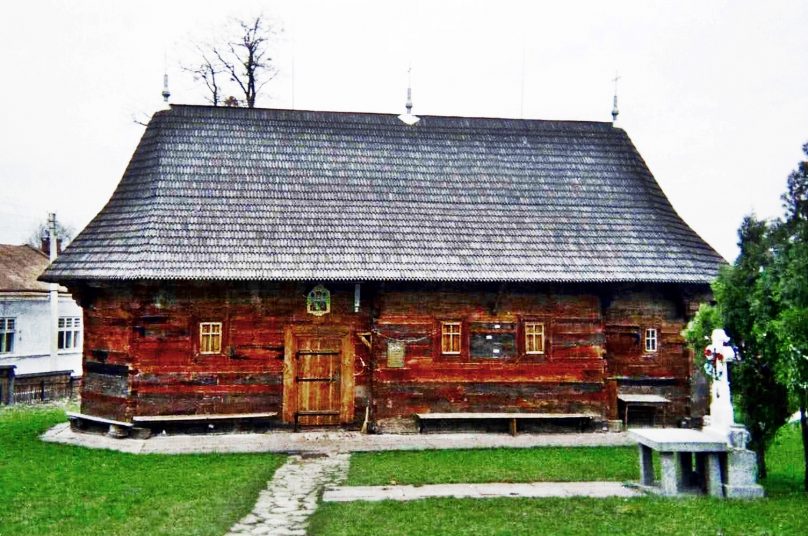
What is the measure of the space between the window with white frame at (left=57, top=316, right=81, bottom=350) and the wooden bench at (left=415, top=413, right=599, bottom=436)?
21.1 m

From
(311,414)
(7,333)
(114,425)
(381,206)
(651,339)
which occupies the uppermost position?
(381,206)

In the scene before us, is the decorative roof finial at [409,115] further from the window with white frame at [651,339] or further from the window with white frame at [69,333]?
the window with white frame at [69,333]

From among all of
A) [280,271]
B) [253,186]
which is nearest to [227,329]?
[280,271]

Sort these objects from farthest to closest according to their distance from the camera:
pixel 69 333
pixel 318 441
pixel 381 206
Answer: pixel 69 333, pixel 381 206, pixel 318 441

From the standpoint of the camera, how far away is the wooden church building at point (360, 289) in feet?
44.8

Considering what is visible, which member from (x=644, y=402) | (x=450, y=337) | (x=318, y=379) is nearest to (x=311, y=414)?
(x=318, y=379)

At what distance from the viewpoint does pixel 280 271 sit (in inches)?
527

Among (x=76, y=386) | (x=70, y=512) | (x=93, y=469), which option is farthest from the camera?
(x=76, y=386)

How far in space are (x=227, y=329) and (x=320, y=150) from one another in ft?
14.7

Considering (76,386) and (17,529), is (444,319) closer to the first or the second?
(17,529)

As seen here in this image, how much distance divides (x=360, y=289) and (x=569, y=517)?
273 inches

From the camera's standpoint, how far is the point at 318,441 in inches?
517

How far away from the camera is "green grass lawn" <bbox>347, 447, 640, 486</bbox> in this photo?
1012cm

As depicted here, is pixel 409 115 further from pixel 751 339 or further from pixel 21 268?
pixel 21 268
